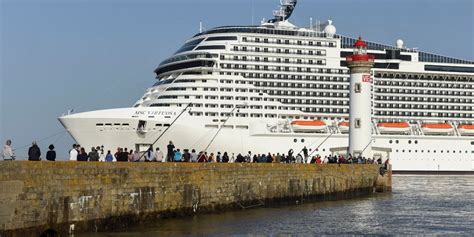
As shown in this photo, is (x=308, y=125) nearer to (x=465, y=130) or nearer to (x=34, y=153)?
(x=465, y=130)

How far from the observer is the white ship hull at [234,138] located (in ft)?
184

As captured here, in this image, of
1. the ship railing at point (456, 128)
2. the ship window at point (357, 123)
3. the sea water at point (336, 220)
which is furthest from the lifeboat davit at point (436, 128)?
the sea water at point (336, 220)

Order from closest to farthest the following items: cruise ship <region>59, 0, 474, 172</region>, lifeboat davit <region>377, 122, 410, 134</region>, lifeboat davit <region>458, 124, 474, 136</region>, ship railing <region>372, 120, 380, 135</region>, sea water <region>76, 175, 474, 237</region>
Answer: sea water <region>76, 175, 474, 237</region>
cruise ship <region>59, 0, 474, 172</region>
lifeboat davit <region>377, 122, 410, 134</region>
ship railing <region>372, 120, 380, 135</region>
lifeboat davit <region>458, 124, 474, 136</region>

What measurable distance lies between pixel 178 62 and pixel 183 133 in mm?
6892

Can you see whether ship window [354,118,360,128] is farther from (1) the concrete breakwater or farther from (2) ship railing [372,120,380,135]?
(2) ship railing [372,120,380,135]

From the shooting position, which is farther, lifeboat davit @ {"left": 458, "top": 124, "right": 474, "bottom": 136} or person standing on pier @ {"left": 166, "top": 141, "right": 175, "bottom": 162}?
lifeboat davit @ {"left": 458, "top": 124, "right": 474, "bottom": 136}

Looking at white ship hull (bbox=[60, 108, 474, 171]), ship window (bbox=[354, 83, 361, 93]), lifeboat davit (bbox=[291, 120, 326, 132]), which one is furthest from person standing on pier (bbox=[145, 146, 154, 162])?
lifeboat davit (bbox=[291, 120, 326, 132])

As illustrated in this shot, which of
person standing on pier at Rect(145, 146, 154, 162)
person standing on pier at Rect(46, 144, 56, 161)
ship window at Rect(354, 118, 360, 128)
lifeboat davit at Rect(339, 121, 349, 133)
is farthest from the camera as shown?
lifeboat davit at Rect(339, 121, 349, 133)

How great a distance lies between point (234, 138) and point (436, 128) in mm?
18336

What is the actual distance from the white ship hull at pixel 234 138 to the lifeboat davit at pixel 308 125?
1.38 ft

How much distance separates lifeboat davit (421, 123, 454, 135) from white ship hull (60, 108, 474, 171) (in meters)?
0.52

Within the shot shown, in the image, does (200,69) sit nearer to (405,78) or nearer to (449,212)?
(405,78)

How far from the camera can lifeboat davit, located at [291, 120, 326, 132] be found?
6078cm

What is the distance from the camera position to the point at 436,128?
66.6 metres
